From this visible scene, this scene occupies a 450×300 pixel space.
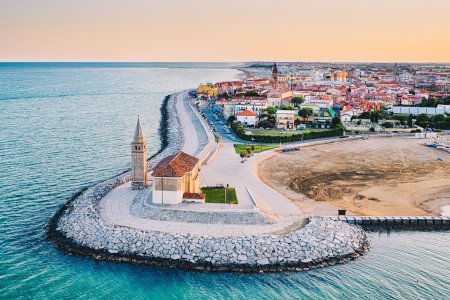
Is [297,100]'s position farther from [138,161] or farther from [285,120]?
[138,161]

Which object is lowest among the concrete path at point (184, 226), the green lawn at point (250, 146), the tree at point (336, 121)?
the concrete path at point (184, 226)

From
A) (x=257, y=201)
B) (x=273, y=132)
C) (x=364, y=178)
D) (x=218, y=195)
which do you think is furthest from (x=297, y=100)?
(x=218, y=195)

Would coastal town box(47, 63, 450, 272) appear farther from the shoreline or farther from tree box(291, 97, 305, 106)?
tree box(291, 97, 305, 106)

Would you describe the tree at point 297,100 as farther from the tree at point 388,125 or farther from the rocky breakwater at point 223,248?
the rocky breakwater at point 223,248

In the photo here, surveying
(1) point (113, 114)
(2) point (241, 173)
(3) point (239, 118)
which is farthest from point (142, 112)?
(2) point (241, 173)

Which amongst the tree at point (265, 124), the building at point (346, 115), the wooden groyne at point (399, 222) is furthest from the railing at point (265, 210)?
the building at point (346, 115)

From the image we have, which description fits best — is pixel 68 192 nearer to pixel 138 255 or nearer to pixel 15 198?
pixel 15 198

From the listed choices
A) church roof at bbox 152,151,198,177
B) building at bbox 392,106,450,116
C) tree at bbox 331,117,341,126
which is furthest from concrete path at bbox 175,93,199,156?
building at bbox 392,106,450,116

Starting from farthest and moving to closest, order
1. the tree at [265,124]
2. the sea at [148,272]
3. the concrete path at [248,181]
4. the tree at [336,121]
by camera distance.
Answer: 1. the tree at [336,121]
2. the tree at [265,124]
3. the concrete path at [248,181]
4. the sea at [148,272]
